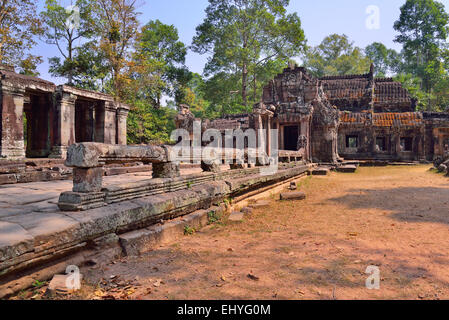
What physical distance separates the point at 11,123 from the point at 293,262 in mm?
9289

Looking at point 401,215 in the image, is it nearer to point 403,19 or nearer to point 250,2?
point 250,2

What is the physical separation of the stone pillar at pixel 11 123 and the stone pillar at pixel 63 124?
1.12 m

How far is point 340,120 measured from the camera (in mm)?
21875

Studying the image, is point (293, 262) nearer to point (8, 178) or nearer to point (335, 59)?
point (8, 178)

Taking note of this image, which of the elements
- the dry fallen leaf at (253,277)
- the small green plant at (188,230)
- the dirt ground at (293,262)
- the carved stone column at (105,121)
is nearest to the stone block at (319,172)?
the dirt ground at (293,262)

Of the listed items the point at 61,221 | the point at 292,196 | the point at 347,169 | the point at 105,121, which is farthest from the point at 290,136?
the point at 61,221

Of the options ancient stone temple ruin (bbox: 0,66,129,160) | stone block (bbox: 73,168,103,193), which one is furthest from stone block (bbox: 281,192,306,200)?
ancient stone temple ruin (bbox: 0,66,129,160)

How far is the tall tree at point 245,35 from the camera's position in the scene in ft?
94.6

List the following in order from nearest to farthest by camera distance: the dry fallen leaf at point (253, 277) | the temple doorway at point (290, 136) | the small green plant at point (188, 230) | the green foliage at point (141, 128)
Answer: the dry fallen leaf at point (253, 277) → the small green plant at point (188, 230) → the green foliage at point (141, 128) → the temple doorway at point (290, 136)

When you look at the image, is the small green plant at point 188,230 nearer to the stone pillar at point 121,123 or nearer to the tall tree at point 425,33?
the stone pillar at point 121,123

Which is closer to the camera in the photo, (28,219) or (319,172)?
(28,219)

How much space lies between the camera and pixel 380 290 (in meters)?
2.48

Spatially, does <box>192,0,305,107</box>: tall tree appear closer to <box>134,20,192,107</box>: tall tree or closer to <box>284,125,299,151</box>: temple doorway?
<box>134,20,192,107</box>: tall tree
